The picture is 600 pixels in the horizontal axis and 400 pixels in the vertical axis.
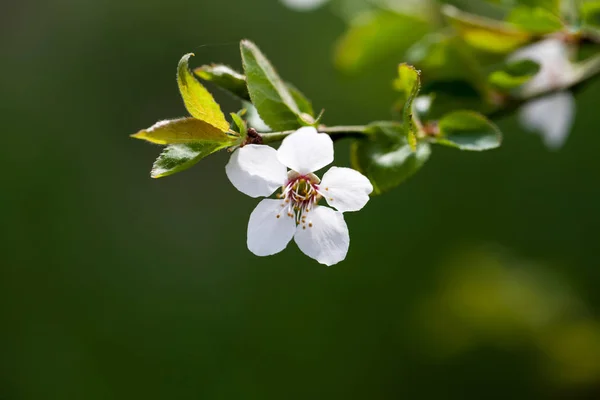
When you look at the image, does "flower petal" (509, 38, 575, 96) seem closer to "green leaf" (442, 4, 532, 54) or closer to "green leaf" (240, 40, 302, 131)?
"green leaf" (442, 4, 532, 54)

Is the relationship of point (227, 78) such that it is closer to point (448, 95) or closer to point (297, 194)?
point (297, 194)

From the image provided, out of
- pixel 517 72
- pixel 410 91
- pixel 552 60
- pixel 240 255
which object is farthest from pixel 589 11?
pixel 240 255

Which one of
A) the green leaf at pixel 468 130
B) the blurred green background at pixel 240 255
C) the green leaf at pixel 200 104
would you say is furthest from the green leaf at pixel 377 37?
the blurred green background at pixel 240 255

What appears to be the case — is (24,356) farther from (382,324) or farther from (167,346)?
(382,324)

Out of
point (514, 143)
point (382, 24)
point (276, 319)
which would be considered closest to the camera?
point (382, 24)

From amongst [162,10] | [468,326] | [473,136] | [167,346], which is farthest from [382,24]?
[162,10]

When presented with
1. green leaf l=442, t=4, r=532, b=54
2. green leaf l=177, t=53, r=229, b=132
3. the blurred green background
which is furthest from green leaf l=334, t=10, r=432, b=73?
the blurred green background
